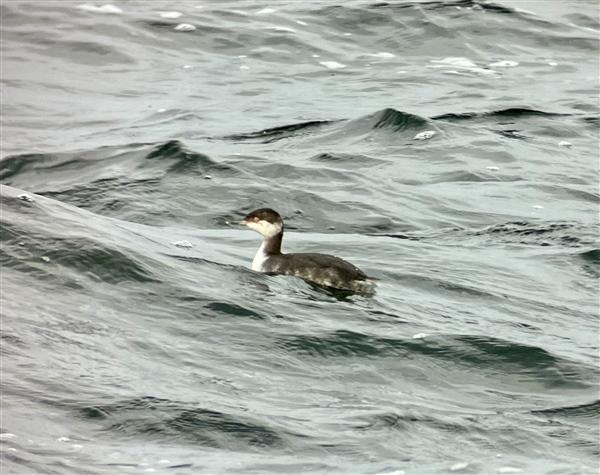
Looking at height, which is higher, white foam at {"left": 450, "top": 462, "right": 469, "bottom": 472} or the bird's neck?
white foam at {"left": 450, "top": 462, "right": 469, "bottom": 472}

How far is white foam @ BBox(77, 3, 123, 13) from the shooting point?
2002 centimetres

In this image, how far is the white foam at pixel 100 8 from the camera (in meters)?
20.0

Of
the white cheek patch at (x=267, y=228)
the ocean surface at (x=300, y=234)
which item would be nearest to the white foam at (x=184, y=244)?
the ocean surface at (x=300, y=234)

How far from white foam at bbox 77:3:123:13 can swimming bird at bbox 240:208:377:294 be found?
997 cm

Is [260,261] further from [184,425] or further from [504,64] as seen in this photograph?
[504,64]

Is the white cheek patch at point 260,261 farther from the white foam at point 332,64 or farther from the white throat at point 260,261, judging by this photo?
the white foam at point 332,64

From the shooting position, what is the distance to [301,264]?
9.97 m

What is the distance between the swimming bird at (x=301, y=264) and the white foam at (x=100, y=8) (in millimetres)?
9974

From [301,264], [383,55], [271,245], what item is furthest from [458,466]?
[383,55]

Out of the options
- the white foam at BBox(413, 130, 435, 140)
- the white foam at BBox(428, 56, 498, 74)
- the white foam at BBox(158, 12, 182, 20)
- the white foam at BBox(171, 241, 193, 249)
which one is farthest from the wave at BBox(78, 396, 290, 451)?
the white foam at BBox(158, 12, 182, 20)

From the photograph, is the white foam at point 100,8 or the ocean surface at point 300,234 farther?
the white foam at point 100,8

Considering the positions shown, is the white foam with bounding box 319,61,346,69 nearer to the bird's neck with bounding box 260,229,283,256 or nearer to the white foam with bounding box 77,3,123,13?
the white foam with bounding box 77,3,123,13

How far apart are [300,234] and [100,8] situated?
931 cm

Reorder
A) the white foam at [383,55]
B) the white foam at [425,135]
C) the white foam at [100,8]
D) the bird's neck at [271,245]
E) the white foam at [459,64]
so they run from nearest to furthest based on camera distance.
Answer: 1. the bird's neck at [271,245]
2. the white foam at [425,135]
3. the white foam at [459,64]
4. the white foam at [383,55]
5. the white foam at [100,8]
